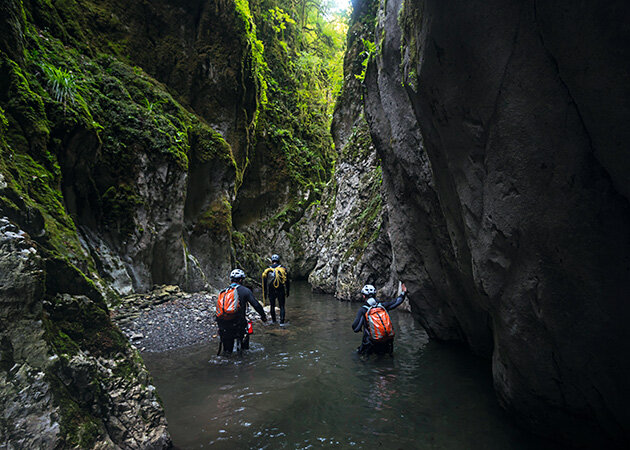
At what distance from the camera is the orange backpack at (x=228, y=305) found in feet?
22.8

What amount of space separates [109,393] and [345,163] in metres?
17.8

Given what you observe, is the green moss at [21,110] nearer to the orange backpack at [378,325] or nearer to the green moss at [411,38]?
the green moss at [411,38]

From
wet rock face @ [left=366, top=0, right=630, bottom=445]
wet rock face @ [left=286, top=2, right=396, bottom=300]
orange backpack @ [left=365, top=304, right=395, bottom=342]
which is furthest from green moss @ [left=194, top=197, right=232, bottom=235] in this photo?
wet rock face @ [left=366, top=0, right=630, bottom=445]

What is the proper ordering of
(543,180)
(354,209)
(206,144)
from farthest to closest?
(354,209), (206,144), (543,180)

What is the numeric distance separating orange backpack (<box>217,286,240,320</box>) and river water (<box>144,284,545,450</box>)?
99cm

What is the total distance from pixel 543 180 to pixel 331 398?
426 cm

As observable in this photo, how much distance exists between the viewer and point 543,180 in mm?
2838

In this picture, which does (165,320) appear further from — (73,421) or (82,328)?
(73,421)

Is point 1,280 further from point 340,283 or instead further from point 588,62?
point 340,283

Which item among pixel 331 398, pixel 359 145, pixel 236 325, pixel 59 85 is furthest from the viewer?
pixel 359 145

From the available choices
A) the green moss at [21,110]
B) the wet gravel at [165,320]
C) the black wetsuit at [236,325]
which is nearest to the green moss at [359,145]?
the wet gravel at [165,320]

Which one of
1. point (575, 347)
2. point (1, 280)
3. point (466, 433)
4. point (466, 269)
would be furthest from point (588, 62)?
point (1, 280)

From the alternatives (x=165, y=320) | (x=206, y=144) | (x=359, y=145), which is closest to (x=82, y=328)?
(x=165, y=320)

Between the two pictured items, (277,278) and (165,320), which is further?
(277,278)
